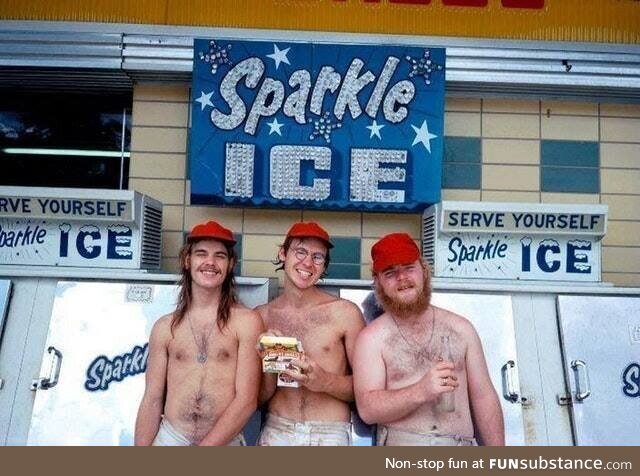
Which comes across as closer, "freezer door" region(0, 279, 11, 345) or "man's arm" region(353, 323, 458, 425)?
"man's arm" region(353, 323, 458, 425)

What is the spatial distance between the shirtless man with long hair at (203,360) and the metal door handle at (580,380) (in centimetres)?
139

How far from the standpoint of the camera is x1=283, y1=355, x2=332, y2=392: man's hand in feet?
9.41

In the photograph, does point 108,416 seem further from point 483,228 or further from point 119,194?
point 483,228

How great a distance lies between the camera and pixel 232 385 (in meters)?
3.13

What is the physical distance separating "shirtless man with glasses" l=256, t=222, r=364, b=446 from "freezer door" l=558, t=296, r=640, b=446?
966 millimetres

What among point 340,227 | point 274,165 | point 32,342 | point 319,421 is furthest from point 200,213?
point 319,421

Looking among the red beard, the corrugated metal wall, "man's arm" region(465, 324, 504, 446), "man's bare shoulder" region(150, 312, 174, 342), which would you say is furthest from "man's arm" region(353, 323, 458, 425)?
the corrugated metal wall

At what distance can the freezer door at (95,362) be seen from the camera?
322 centimetres

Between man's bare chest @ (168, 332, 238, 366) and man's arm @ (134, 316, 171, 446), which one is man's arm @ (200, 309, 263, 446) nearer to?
man's bare chest @ (168, 332, 238, 366)

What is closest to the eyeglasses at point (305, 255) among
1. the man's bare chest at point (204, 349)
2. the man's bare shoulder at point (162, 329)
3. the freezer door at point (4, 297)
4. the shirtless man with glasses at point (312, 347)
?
the shirtless man with glasses at point (312, 347)

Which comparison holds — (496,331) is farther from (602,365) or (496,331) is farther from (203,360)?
Result: (203,360)

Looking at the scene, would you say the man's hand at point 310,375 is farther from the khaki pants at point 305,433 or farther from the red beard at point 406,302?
the red beard at point 406,302

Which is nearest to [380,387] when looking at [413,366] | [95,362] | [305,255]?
[413,366]

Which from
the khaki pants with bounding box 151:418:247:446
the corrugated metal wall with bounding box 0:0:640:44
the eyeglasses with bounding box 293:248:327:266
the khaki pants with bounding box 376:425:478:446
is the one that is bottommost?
the khaki pants with bounding box 151:418:247:446
